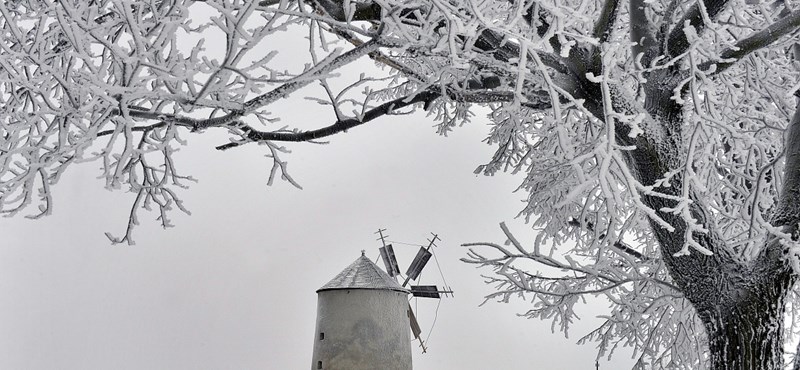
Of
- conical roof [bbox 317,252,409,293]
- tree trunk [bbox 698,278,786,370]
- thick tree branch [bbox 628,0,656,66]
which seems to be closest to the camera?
tree trunk [bbox 698,278,786,370]

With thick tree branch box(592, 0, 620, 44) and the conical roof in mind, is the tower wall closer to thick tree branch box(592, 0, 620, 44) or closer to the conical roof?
the conical roof

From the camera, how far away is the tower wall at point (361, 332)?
9.25 m

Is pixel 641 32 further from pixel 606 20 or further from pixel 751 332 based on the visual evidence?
pixel 751 332

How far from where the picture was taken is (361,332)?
9406 mm

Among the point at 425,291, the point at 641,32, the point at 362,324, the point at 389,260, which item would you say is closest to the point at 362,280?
the point at 362,324

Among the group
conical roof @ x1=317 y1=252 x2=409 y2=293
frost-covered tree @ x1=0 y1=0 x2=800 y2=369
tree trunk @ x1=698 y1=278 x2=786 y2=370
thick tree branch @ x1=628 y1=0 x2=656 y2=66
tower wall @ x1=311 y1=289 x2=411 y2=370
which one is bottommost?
tree trunk @ x1=698 y1=278 x2=786 y2=370

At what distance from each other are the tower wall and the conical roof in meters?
0.06

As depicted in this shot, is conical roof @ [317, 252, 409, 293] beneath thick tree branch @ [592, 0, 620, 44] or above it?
above

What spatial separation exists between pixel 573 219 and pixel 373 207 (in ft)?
30.6

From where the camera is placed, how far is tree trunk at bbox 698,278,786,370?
8.77ft

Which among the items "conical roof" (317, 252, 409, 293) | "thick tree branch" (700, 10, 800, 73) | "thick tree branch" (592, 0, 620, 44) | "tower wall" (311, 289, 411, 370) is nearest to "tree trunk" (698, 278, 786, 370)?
"thick tree branch" (700, 10, 800, 73)

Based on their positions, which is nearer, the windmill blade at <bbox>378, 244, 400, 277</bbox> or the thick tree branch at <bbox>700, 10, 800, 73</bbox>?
the thick tree branch at <bbox>700, 10, 800, 73</bbox>

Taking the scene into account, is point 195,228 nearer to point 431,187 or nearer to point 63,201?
point 63,201

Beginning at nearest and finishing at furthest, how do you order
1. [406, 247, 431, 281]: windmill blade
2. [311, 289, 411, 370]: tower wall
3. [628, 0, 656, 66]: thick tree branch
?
[628, 0, 656, 66]: thick tree branch < [311, 289, 411, 370]: tower wall < [406, 247, 431, 281]: windmill blade
